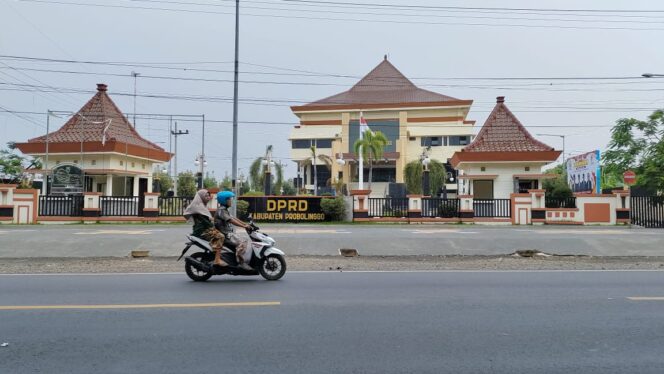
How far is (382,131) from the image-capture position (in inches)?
2317

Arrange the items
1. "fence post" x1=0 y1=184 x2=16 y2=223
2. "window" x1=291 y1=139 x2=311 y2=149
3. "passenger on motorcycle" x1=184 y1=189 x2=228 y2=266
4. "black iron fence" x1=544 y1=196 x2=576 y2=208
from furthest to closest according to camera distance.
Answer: "window" x1=291 y1=139 x2=311 y2=149
"black iron fence" x1=544 y1=196 x2=576 y2=208
"fence post" x1=0 y1=184 x2=16 y2=223
"passenger on motorcycle" x1=184 y1=189 x2=228 y2=266

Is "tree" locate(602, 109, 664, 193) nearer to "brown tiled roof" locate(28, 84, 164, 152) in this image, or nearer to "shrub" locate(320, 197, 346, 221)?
"shrub" locate(320, 197, 346, 221)

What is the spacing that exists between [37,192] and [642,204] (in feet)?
99.7

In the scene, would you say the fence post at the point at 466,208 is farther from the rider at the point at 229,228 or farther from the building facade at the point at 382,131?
the building facade at the point at 382,131

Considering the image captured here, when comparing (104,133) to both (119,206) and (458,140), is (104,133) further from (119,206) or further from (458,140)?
(458,140)

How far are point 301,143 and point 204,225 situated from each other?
53.0 metres

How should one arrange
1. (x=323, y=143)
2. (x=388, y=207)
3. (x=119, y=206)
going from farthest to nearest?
(x=323, y=143), (x=388, y=207), (x=119, y=206)

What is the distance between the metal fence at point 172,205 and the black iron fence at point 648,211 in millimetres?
23069

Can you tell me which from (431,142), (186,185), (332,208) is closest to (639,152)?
(332,208)

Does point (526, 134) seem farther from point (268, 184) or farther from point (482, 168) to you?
point (268, 184)

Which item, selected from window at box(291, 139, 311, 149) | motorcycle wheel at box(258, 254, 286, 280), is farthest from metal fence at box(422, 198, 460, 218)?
window at box(291, 139, 311, 149)

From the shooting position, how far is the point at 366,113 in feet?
197

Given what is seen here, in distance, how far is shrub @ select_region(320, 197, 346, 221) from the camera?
2703cm

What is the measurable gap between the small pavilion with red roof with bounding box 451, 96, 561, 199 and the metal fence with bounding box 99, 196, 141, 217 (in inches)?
777
